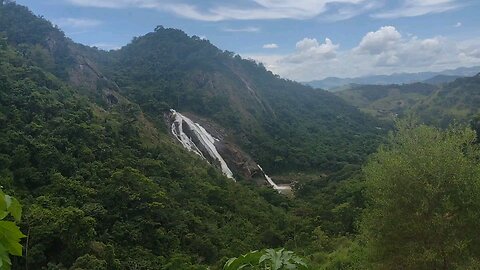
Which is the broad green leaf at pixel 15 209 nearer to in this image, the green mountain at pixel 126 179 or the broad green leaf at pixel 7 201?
the broad green leaf at pixel 7 201

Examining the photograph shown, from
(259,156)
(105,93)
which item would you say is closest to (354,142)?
(259,156)

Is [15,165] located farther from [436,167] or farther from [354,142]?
[354,142]

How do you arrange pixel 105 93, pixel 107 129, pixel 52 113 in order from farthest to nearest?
pixel 105 93
pixel 107 129
pixel 52 113

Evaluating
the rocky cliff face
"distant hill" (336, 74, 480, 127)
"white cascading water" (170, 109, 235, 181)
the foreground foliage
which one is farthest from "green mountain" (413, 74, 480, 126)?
the foreground foliage

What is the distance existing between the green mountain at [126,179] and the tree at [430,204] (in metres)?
8.77

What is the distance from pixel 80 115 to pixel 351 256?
2870 centimetres

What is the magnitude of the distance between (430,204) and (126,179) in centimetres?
2147

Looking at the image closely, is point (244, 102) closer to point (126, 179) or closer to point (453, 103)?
point (453, 103)

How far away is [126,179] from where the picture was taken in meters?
28.2

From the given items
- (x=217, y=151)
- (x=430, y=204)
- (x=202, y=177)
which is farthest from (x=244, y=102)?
(x=430, y=204)

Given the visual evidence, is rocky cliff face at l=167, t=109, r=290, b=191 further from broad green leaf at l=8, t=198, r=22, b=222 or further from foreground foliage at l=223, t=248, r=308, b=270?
broad green leaf at l=8, t=198, r=22, b=222

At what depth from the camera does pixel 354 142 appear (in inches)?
3359

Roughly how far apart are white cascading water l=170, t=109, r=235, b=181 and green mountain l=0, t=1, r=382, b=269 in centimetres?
193

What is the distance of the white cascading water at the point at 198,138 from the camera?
59.0 metres
